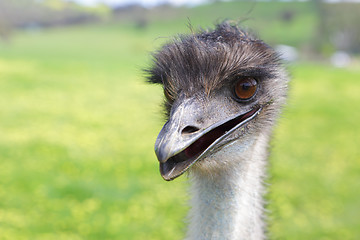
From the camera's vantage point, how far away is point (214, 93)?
136 cm

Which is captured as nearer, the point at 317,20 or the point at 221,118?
the point at 221,118

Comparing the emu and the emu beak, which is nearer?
the emu beak

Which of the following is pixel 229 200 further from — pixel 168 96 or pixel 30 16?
pixel 30 16

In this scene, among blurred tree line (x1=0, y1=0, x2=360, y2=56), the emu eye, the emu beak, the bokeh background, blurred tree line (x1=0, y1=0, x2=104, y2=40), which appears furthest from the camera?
blurred tree line (x1=0, y1=0, x2=360, y2=56)

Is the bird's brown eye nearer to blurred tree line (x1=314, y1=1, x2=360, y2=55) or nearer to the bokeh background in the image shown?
the bokeh background

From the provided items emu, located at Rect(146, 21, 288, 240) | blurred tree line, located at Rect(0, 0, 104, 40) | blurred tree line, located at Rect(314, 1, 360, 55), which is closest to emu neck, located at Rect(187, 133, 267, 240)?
emu, located at Rect(146, 21, 288, 240)

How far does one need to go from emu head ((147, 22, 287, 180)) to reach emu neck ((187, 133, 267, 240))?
5cm

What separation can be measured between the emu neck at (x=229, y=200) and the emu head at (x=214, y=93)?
0.05 meters

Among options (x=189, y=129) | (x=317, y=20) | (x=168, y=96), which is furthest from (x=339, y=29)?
(x=189, y=129)

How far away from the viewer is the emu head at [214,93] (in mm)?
1266

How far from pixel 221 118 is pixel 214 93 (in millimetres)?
80

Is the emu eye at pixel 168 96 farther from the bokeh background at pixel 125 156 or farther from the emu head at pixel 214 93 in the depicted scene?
the bokeh background at pixel 125 156

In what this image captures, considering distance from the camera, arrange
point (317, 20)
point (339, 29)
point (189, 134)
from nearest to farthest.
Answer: point (189, 134) < point (339, 29) < point (317, 20)

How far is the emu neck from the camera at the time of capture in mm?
1455
